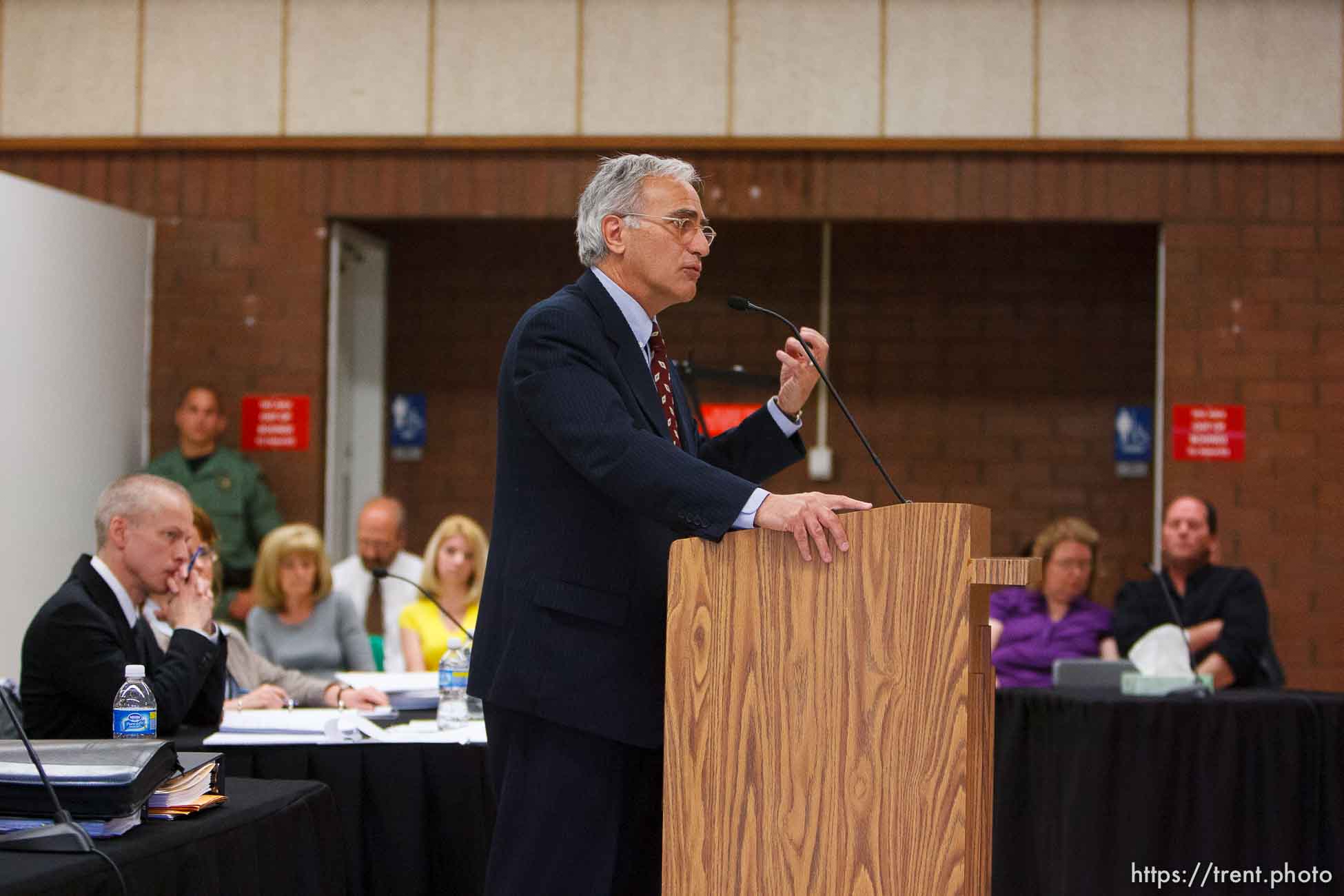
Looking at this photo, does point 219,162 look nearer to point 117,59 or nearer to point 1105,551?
point 117,59

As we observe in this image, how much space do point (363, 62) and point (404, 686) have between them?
3.43 meters

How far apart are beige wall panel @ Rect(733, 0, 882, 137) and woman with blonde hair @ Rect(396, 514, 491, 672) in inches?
89.6

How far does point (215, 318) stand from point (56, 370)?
0.82m

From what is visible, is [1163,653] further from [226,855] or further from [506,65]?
[506,65]


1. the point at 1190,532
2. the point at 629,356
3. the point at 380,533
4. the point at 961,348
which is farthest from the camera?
the point at 961,348

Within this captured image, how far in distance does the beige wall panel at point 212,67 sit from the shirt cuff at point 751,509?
5021mm

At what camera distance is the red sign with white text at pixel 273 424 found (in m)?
6.34

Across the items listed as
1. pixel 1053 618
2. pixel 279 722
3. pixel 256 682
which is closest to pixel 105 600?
pixel 279 722

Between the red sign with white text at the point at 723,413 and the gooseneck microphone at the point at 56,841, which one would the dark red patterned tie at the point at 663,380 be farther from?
the red sign with white text at the point at 723,413

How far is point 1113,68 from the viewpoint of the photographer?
6137 millimetres

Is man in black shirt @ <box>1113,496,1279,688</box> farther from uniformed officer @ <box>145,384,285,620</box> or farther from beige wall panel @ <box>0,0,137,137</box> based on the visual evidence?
beige wall panel @ <box>0,0,137,137</box>

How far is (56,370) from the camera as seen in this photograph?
18.8ft

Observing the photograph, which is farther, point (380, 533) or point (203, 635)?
point (380, 533)

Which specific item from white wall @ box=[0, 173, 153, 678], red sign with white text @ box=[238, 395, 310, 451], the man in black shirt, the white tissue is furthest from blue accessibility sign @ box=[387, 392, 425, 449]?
the white tissue
